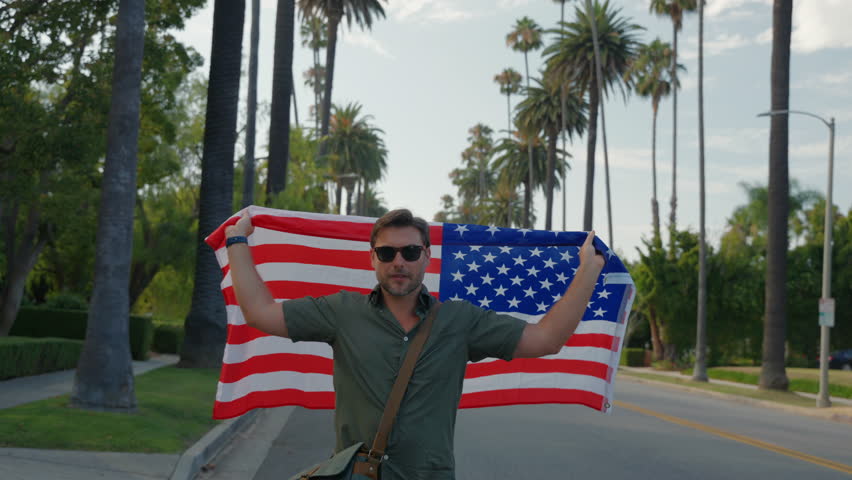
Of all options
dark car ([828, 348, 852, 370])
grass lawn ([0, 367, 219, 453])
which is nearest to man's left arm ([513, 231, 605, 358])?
grass lawn ([0, 367, 219, 453])

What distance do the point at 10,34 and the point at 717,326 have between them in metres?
41.4

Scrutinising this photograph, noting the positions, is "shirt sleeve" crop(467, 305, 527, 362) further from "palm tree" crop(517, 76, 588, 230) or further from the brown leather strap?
"palm tree" crop(517, 76, 588, 230)

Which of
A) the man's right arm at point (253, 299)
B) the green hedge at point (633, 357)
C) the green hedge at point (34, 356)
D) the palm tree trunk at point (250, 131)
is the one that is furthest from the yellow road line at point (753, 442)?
the green hedge at point (633, 357)

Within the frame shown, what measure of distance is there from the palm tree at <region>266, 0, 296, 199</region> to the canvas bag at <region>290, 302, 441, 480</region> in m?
30.2

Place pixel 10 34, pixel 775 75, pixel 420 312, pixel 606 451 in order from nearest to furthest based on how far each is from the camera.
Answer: pixel 420 312, pixel 606 451, pixel 10 34, pixel 775 75

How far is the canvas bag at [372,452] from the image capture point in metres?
3.69

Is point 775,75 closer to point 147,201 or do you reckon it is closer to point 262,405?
point 147,201

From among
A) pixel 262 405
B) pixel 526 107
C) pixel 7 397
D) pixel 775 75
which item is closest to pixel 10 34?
pixel 7 397

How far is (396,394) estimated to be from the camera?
12.6 ft

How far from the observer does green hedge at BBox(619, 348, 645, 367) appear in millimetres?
55625

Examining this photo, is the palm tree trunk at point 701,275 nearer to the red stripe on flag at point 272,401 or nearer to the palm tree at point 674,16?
the palm tree at point 674,16

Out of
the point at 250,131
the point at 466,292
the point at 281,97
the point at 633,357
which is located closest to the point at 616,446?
the point at 466,292

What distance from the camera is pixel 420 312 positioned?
13.2 ft

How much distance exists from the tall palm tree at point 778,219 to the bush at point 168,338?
20882 mm
